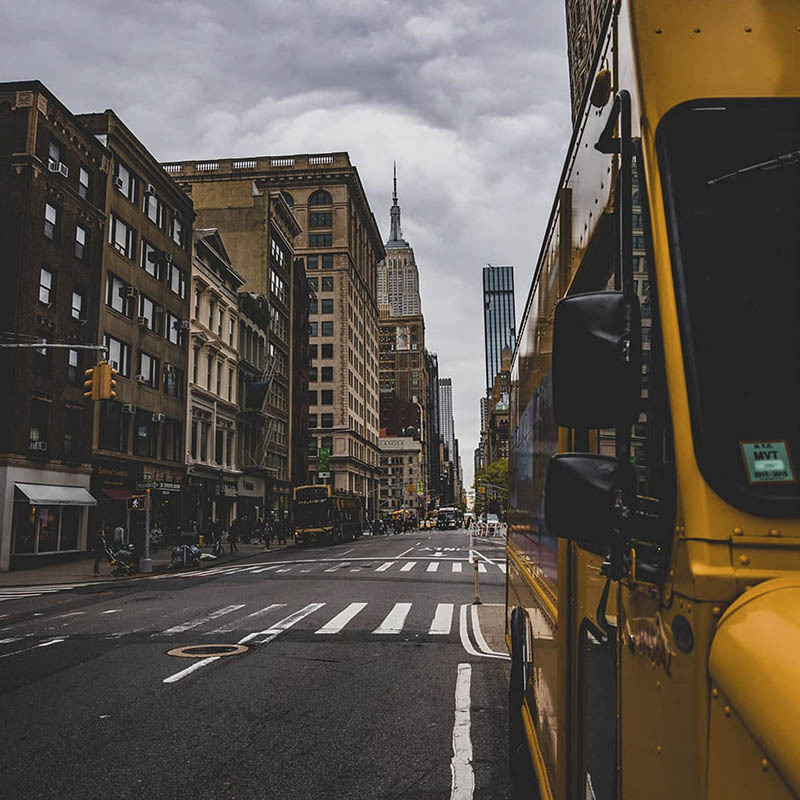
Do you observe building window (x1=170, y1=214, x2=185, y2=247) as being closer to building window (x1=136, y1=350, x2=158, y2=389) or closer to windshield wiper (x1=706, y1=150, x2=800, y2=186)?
building window (x1=136, y1=350, x2=158, y2=389)

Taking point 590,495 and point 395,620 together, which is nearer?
point 590,495

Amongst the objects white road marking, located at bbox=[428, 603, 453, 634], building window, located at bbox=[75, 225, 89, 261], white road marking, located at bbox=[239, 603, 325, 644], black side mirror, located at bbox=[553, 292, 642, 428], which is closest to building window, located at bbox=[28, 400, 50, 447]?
building window, located at bbox=[75, 225, 89, 261]

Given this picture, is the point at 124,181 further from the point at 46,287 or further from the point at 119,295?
the point at 46,287

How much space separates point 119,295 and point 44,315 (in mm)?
7103

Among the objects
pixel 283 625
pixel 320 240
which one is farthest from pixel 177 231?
pixel 320 240

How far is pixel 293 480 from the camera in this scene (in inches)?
2997

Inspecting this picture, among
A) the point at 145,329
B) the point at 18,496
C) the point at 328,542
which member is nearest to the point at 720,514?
the point at 18,496

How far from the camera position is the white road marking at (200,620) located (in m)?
14.1

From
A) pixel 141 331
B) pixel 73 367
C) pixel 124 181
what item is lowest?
pixel 73 367

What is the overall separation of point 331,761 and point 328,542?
156 feet

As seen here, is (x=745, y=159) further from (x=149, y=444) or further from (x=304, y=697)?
(x=149, y=444)

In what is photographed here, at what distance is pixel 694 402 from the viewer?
6.93ft

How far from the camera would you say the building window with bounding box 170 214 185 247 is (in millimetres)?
46219

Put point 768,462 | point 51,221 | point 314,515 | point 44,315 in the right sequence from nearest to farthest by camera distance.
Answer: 1. point 768,462
2. point 44,315
3. point 51,221
4. point 314,515
